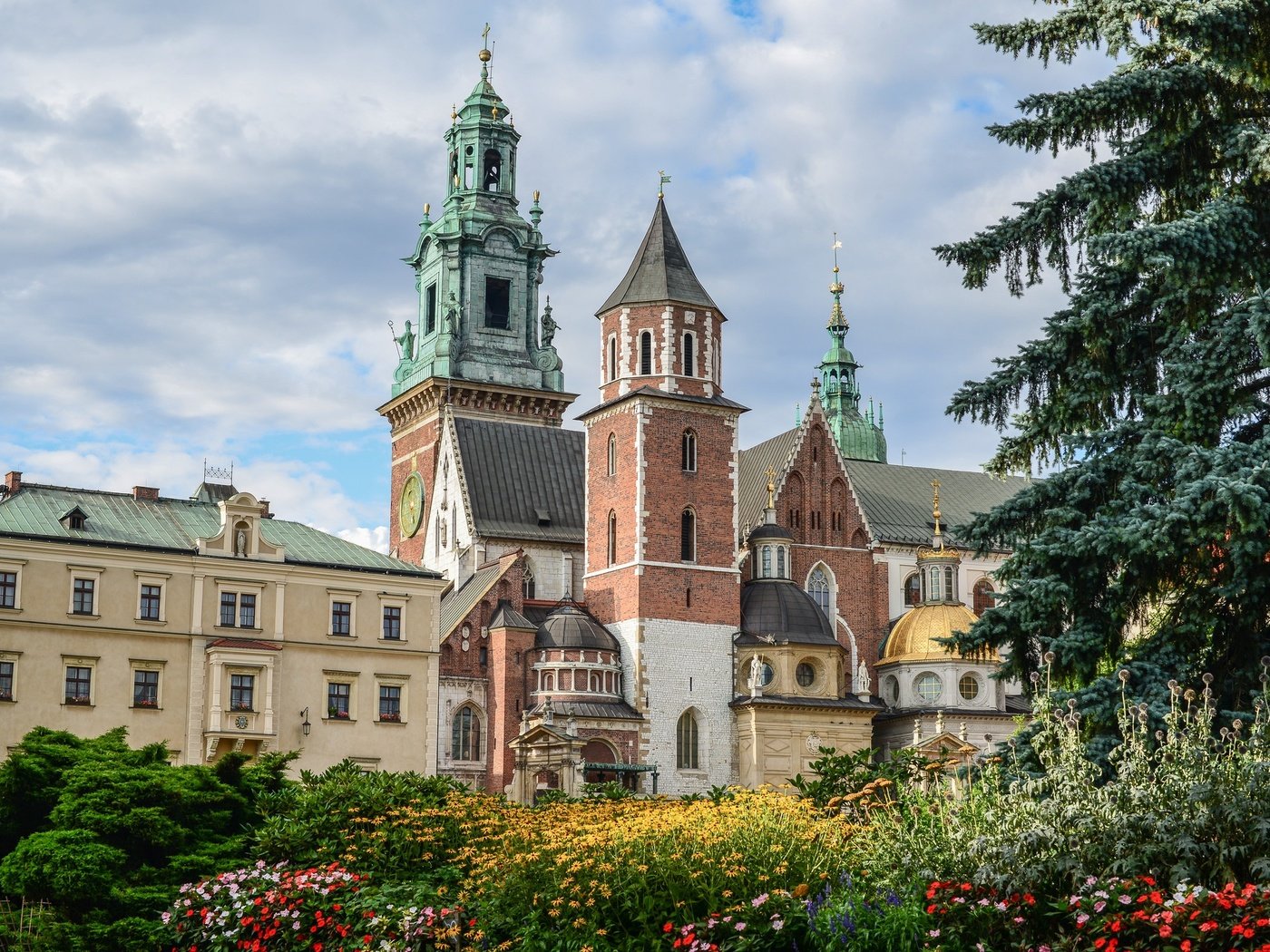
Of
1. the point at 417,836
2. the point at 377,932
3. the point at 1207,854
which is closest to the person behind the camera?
the point at 1207,854

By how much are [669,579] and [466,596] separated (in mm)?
7166

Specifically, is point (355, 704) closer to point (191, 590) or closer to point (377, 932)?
point (191, 590)

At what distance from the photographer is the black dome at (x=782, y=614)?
2304 inches

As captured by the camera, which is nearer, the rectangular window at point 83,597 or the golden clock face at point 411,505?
the rectangular window at point 83,597

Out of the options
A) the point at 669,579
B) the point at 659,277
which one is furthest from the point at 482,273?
the point at 669,579

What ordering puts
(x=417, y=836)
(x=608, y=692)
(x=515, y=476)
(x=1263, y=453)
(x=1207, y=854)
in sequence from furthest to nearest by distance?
(x=515, y=476)
(x=608, y=692)
(x=417, y=836)
(x=1263, y=453)
(x=1207, y=854)

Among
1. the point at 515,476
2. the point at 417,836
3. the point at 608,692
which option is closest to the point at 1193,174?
the point at 417,836

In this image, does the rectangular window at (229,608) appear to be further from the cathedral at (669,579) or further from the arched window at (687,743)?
the arched window at (687,743)

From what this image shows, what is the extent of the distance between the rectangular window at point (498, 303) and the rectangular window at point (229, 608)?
30.7 metres

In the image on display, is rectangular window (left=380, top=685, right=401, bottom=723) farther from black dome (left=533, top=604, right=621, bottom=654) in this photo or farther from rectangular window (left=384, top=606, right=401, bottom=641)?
black dome (left=533, top=604, right=621, bottom=654)

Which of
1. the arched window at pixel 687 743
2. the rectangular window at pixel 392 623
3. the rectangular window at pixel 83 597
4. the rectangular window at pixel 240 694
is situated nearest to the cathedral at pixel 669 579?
the arched window at pixel 687 743

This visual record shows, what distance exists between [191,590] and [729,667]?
61.2ft

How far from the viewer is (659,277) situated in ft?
197

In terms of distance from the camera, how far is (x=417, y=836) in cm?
2016
